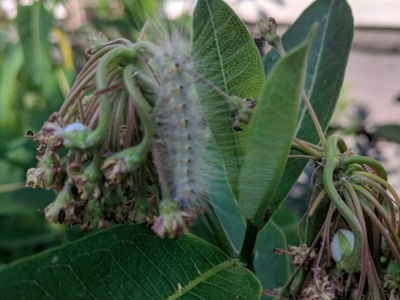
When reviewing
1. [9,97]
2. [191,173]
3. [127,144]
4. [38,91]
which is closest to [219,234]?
[191,173]

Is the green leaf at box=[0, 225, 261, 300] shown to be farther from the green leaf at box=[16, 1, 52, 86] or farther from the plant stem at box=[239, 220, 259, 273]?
the green leaf at box=[16, 1, 52, 86]

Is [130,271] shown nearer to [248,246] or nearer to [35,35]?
[248,246]

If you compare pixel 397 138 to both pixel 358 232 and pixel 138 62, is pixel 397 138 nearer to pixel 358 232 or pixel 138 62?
pixel 358 232

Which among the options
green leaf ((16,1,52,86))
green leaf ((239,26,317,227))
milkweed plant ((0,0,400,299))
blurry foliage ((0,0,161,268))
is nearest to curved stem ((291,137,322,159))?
milkweed plant ((0,0,400,299))

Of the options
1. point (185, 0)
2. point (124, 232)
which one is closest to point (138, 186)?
point (124, 232)

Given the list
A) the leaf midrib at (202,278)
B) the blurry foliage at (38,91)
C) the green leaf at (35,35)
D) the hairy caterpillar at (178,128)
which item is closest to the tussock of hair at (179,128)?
the hairy caterpillar at (178,128)

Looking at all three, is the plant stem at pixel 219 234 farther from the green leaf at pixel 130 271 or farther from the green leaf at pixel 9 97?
the green leaf at pixel 9 97
